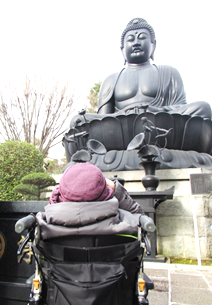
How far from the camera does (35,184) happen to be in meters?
5.11

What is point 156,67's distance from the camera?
21.7 feet

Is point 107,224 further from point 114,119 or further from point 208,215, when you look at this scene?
point 114,119

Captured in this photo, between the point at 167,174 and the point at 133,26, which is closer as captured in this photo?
the point at 167,174

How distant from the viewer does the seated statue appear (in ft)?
14.6

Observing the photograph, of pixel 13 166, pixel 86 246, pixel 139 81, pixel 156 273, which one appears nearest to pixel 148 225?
pixel 86 246

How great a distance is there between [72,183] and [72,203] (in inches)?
3.4

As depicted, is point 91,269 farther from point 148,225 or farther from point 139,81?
point 139,81

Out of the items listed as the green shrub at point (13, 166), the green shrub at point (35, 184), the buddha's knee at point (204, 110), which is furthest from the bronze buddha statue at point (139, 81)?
the green shrub at point (35, 184)

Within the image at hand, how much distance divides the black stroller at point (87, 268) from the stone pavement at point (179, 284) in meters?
0.77

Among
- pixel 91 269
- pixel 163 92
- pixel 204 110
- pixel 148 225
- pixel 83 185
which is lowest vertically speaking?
pixel 91 269

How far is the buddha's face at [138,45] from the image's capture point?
261 inches

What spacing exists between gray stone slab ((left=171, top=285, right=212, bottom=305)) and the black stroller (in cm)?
78

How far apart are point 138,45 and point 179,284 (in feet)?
19.8

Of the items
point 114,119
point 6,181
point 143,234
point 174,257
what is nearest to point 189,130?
point 114,119
